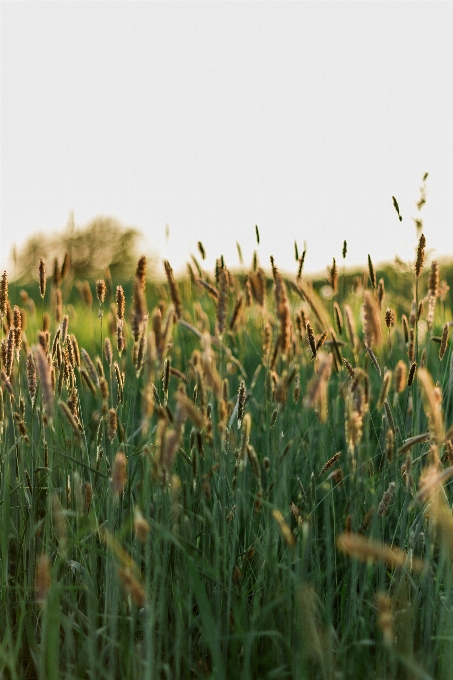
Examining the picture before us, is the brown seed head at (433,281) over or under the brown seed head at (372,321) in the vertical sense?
over

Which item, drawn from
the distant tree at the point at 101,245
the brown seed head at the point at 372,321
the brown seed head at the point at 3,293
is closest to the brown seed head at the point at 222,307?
the brown seed head at the point at 372,321

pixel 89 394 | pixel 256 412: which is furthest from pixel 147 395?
pixel 89 394

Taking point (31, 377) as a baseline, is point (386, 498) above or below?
below

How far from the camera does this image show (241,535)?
2207mm

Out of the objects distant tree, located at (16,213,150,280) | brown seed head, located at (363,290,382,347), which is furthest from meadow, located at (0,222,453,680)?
distant tree, located at (16,213,150,280)

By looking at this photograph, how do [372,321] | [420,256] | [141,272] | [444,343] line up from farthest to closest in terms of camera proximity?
[444,343]
[420,256]
[141,272]
[372,321]

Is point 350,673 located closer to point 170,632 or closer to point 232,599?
point 232,599

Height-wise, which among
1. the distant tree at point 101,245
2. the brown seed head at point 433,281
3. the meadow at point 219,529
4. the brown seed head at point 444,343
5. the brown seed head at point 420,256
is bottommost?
the meadow at point 219,529

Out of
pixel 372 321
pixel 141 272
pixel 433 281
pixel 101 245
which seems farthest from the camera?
pixel 101 245

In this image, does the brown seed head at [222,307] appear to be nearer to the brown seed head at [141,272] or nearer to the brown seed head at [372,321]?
the brown seed head at [141,272]

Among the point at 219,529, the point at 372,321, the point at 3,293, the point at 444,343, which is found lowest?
the point at 219,529

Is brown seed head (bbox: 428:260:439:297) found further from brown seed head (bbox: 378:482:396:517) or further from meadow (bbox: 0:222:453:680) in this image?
brown seed head (bbox: 378:482:396:517)

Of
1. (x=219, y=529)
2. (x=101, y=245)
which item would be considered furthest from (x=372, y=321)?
(x=101, y=245)

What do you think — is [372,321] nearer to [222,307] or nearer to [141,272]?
[222,307]
